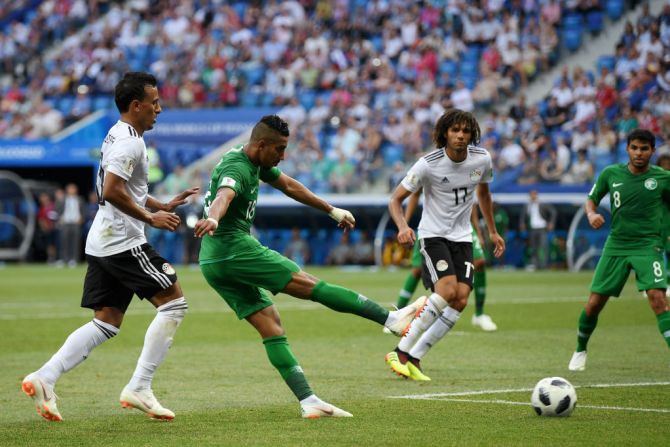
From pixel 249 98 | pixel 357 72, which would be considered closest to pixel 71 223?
pixel 249 98

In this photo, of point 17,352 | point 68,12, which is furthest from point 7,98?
point 17,352

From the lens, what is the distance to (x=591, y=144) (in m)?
27.3

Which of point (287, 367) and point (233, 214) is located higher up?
point (233, 214)

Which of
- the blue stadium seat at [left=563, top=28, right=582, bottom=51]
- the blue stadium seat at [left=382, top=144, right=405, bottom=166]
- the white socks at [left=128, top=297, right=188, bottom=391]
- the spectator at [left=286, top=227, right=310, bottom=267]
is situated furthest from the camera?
the spectator at [left=286, top=227, right=310, bottom=267]

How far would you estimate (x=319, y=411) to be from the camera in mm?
7723

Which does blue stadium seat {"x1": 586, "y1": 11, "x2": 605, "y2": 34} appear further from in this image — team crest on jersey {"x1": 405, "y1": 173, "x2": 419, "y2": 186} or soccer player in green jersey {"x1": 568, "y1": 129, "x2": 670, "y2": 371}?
team crest on jersey {"x1": 405, "y1": 173, "x2": 419, "y2": 186}

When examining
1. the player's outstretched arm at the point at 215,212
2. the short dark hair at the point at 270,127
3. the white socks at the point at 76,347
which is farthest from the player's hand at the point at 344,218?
the white socks at the point at 76,347

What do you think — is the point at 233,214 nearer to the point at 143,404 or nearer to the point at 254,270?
the point at 254,270

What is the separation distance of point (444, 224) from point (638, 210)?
5.89 feet

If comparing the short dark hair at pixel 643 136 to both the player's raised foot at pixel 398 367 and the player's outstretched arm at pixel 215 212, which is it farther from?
the player's outstretched arm at pixel 215 212

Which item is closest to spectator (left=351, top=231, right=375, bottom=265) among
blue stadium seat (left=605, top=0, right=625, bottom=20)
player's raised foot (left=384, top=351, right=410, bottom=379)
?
blue stadium seat (left=605, top=0, right=625, bottom=20)

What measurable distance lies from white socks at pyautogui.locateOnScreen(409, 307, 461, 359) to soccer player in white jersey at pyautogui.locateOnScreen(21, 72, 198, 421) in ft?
9.81

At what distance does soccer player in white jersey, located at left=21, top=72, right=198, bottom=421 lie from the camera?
766cm

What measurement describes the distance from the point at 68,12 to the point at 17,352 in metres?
32.2
